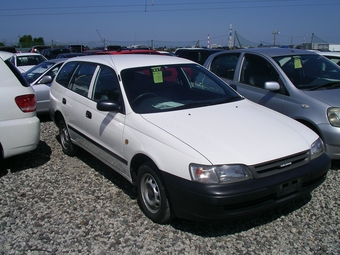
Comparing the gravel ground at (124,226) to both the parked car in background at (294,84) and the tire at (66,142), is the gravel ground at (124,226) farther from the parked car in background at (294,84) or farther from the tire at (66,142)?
the tire at (66,142)

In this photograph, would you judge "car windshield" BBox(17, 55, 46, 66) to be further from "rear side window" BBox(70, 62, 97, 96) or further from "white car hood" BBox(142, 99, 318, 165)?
"white car hood" BBox(142, 99, 318, 165)

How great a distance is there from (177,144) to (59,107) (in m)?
2.96

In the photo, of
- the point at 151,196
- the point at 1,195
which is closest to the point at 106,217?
the point at 151,196

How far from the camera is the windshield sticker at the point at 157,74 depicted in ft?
13.8

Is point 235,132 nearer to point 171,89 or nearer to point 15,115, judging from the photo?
point 171,89

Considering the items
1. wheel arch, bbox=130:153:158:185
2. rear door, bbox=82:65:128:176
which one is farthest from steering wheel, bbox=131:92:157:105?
wheel arch, bbox=130:153:158:185

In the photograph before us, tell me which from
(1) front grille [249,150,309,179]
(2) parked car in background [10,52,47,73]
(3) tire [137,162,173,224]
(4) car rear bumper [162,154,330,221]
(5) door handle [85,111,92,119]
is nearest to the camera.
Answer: (4) car rear bumper [162,154,330,221]

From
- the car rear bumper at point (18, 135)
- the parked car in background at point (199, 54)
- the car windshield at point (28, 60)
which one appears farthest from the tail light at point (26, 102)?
the car windshield at point (28, 60)

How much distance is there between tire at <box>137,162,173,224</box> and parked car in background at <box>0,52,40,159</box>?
1.99 meters

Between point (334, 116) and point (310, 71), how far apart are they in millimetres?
1354

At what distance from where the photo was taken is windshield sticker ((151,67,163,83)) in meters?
4.20

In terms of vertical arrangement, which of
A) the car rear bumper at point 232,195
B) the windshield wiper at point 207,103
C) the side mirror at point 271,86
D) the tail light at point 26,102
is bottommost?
the car rear bumper at point 232,195

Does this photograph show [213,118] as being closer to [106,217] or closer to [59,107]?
[106,217]

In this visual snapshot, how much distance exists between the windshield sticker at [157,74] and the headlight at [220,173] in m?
1.56
